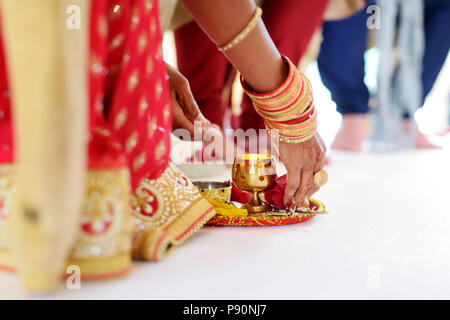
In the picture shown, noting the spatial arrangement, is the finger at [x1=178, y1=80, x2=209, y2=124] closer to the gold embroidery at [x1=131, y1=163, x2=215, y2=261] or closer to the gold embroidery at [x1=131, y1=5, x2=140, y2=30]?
the gold embroidery at [x1=131, y1=163, x2=215, y2=261]

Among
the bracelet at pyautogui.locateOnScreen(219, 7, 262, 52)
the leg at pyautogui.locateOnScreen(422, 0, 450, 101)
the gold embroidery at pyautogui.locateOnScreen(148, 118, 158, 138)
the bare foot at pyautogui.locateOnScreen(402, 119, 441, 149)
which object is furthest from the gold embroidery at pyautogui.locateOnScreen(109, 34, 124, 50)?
the leg at pyautogui.locateOnScreen(422, 0, 450, 101)

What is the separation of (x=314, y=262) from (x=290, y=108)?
0.29m

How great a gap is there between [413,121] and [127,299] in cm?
264

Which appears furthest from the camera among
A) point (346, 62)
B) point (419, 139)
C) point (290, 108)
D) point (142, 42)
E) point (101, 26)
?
point (419, 139)

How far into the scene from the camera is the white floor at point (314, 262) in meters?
0.64

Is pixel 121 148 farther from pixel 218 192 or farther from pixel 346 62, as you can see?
pixel 346 62

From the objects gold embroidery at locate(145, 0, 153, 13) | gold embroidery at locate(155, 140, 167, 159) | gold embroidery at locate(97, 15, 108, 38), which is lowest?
gold embroidery at locate(155, 140, 167, 159)

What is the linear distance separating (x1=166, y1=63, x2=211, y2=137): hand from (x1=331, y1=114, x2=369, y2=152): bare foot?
1.68m

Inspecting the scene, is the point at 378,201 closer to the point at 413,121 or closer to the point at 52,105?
the point at 52,105

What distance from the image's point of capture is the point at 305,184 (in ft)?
3.13

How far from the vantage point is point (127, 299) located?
604mm

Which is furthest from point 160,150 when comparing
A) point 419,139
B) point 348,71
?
point 419,139

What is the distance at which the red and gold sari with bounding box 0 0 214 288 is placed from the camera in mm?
619
